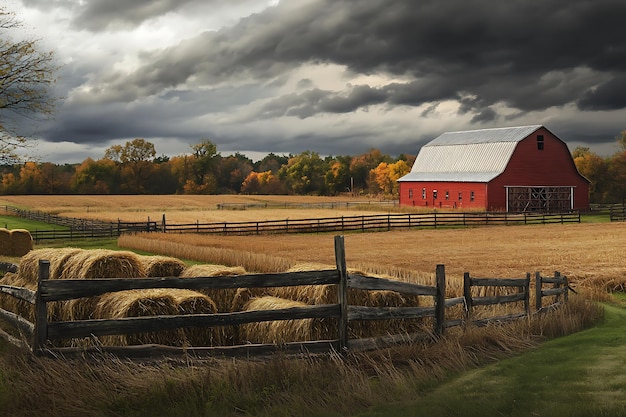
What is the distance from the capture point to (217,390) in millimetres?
7801

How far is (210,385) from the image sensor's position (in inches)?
310

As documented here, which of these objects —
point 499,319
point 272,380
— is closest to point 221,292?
point 272,380

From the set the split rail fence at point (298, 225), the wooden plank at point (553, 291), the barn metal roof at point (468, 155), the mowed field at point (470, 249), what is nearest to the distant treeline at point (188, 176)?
the barn metal roof at point (468, 155)

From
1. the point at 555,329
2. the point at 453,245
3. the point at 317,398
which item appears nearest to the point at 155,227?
the point at 453,245

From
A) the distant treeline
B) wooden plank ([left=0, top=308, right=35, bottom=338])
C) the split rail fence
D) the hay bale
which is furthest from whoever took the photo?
the distant treeline

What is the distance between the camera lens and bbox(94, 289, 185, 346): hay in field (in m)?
9.42

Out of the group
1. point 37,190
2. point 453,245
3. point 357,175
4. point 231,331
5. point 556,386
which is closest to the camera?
point 556,386

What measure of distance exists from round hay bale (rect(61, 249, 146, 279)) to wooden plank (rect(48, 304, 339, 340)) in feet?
10.4

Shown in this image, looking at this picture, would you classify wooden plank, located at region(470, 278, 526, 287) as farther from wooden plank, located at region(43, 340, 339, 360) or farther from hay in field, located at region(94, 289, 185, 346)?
hay in field, located at region(94, 289, 185, 346)

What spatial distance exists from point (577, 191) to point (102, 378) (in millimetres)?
65793

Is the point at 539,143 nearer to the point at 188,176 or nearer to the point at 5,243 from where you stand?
the point at 5,243

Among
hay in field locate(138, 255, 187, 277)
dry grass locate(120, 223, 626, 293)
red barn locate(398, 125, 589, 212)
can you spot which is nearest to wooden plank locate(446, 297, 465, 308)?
dry grass locate(120, 223, 626, 293)

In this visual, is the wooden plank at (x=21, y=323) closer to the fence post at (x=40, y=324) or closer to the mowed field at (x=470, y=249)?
the fence post at (x=40, y=324)

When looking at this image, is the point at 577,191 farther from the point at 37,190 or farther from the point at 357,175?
the point at 37,190
